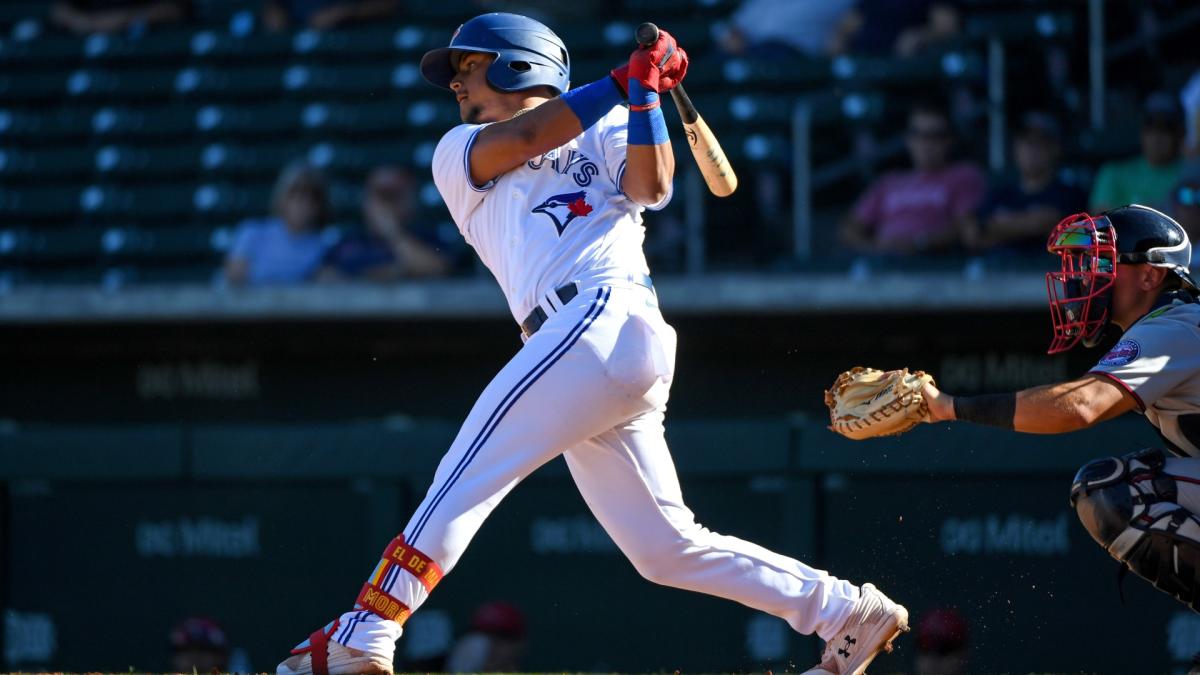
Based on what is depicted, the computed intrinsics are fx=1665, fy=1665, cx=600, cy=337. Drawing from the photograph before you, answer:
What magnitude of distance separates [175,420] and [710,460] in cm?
261

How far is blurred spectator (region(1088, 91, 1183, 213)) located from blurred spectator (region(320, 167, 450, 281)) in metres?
3.03

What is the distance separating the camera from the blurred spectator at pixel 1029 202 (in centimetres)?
711

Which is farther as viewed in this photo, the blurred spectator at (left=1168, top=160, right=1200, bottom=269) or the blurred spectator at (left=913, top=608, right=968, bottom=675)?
the blurred spectator at (left=1168, top=160, right=1200, bottom=269)

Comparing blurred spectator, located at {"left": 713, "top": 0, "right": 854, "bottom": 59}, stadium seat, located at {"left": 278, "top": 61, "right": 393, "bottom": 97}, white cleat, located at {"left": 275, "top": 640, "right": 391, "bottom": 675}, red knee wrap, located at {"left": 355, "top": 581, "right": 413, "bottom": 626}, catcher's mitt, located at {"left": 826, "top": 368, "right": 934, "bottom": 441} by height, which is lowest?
white cleat, located at {"left": 275, "top": 640, "right": 391, "bottom": 675}

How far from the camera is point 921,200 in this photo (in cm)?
739

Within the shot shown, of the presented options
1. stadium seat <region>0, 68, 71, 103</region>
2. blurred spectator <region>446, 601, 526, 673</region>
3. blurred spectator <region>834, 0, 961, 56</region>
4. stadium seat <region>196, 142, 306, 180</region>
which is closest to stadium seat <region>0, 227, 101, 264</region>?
stadium seat <region>196, 142, 306, 180</region>

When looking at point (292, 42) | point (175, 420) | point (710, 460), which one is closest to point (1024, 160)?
point (710, 460)

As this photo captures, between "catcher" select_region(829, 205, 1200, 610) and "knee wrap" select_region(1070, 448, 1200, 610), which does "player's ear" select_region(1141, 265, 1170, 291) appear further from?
"knee wrap" select_region(1070, 448, 1200, 610)

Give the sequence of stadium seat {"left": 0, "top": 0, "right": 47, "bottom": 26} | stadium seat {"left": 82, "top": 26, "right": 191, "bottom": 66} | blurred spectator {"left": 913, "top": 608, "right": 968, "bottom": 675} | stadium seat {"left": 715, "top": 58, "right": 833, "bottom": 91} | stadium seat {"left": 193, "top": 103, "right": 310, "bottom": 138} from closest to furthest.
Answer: blurred spectator {"left": 913, "top": 608, "right": 968, "bottom": 675}, stadium seat {"left": 715, "top": 58, "right": 833, "bottom": 91}, stadium seat {"left": 193, "top": 103, "right": 310, "bottom": 138}, stadium seat {"left": 82, "top": 26, "right": 191, "bottom": 66}, stadium seat {"left": 0, "top": 0, "right": 47, "bottom": 26}

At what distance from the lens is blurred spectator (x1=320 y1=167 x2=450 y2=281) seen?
26.0 feet

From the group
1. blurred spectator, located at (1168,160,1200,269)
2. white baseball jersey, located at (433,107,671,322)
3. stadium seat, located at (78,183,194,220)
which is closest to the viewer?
white baseball jersey, located at (433,107,671,322)

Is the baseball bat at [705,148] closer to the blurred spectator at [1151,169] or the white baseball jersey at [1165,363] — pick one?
the white baseball jersey at [1165,363]

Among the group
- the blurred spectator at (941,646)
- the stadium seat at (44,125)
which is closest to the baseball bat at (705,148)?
the blurred spectator at (941,646)

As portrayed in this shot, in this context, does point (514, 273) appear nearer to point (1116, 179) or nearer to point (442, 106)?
point (1116, 179)
